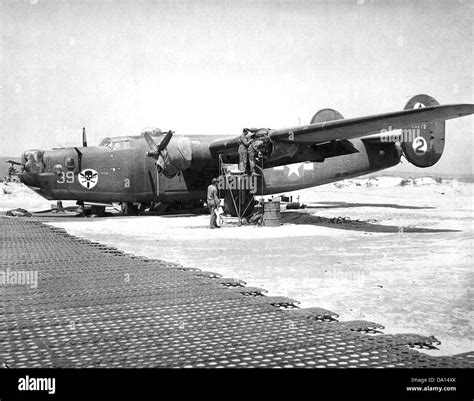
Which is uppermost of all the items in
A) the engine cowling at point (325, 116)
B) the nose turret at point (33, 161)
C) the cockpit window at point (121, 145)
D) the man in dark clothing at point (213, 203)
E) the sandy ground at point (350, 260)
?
the engine cowling at point (325, 116)

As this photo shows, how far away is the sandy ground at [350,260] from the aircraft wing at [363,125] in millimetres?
2633

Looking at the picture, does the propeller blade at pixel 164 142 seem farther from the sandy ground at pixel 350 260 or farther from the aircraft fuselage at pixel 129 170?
the sandy ground at pixel 350 260

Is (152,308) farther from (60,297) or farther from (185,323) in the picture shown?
(60,297)

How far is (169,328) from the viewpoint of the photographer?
337 centimetres

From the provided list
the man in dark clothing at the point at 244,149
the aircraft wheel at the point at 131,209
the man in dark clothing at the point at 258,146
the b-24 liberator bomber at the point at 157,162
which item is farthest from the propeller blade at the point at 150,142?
the man in dark clothing at the point at 258,146

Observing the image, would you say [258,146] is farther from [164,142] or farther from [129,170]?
[129,170]

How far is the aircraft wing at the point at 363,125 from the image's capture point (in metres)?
10.4

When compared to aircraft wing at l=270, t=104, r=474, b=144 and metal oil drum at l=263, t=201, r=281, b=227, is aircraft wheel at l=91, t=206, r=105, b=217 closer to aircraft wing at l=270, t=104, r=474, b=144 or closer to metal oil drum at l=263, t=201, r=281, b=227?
metal oil drum at l=263, t=201, r=281, b=227

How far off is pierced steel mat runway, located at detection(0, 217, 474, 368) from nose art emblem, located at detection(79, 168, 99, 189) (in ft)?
38.3

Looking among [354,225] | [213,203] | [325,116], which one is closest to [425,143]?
[325,116]

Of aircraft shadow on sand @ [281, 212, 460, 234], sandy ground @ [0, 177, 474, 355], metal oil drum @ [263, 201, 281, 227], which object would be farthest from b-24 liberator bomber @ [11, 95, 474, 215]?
sandy ground @ [0, 177, 474, 355]
